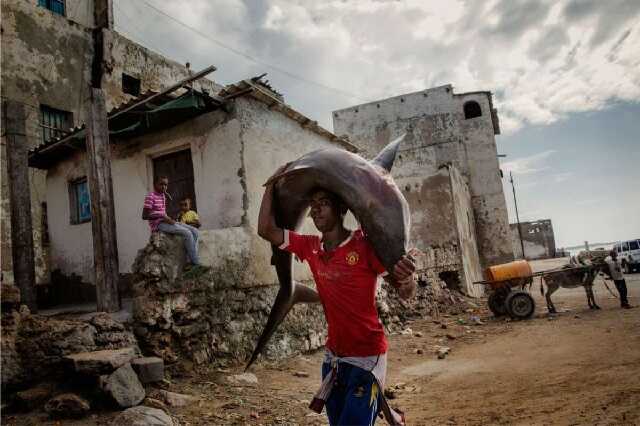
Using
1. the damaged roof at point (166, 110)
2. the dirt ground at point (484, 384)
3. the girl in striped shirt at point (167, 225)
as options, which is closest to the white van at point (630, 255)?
the dirt ground at point (484, 384)

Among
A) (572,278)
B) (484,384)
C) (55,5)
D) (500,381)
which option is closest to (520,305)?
(572,278)

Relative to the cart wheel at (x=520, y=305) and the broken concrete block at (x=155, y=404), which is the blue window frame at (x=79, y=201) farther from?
the cart wheel at (x=520, y=305)

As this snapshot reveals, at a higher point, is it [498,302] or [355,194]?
[355,194]

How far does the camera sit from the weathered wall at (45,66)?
11203 millimetres

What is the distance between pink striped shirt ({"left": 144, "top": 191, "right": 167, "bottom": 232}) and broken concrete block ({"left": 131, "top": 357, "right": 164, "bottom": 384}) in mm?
1954

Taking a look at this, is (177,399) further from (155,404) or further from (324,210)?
(324,210)

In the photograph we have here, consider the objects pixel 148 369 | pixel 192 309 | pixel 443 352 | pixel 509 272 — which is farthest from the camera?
pixel 509 272

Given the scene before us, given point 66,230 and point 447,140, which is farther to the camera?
point 447,140

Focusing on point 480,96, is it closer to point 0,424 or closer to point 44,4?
point 44,4

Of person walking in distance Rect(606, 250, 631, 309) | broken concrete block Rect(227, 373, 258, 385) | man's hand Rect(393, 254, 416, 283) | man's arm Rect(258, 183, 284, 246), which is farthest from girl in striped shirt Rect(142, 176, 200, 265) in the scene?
person walking in distance Rect(606, 250, 631, 309)

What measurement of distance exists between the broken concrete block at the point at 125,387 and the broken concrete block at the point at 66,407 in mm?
234

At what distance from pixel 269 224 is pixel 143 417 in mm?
2631

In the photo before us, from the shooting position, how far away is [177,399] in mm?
4332

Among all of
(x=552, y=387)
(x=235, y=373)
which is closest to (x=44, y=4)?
(x=235, y=373)
